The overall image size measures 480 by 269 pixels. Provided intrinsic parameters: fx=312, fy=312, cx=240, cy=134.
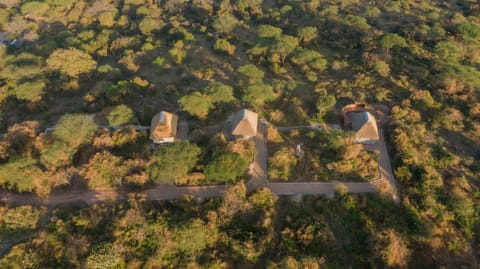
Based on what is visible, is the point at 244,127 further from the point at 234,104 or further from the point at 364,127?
the point at 364,127

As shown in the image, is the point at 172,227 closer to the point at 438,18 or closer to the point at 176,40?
the point at 176,40

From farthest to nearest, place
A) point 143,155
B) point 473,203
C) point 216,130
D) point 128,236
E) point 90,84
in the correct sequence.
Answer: point 90,84 → point 216,130 → point 143,155 → point 473,203 → point 128,236

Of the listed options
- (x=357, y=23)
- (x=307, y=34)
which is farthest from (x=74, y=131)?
(x=357, y=23)

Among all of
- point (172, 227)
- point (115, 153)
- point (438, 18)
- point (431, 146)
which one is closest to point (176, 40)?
point (115, 153)

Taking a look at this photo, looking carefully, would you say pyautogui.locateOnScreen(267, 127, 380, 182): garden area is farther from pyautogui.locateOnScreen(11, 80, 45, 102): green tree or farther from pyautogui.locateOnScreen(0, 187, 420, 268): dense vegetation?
pyautogui.locateOnScreen(11, 80, 45, 102): green tree

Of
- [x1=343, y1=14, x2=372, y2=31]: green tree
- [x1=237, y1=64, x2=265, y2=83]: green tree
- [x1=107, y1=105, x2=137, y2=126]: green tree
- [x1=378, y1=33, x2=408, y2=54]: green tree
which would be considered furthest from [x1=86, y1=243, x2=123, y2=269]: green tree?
[x1=343, y1=14, x2=372, y2=31]: green tree

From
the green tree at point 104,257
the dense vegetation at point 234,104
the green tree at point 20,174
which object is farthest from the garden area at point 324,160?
the green tree at point 20,174
